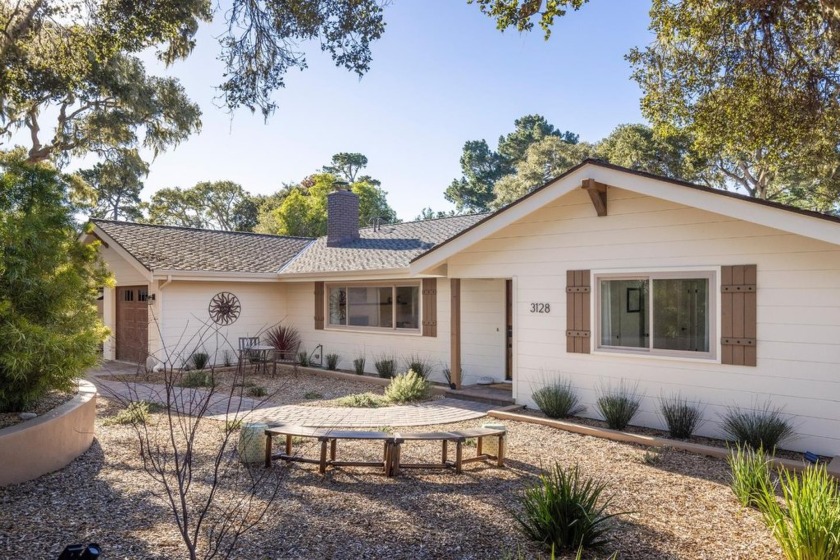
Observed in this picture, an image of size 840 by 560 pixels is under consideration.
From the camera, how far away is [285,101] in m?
8.27

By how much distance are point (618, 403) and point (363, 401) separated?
411 cm

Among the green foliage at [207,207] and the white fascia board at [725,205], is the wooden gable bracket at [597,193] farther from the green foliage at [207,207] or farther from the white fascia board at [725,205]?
the green foliage at [207,207]

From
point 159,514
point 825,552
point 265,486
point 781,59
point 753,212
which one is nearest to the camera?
point 825,552

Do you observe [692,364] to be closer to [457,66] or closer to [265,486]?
[265,486]

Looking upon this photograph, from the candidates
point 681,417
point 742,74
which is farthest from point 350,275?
point 742,74

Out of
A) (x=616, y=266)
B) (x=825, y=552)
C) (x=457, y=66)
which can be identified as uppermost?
(x=457, y=66)

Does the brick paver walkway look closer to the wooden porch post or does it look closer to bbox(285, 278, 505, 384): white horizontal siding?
the wooden porch post

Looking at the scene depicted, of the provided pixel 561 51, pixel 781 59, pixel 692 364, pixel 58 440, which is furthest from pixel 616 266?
pixel 58 440

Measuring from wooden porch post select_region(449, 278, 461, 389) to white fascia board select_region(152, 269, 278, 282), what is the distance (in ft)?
20.3

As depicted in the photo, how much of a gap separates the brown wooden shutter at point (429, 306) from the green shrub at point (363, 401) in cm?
235

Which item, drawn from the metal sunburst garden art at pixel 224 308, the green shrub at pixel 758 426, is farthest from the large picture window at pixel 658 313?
the metal sunburst garden art at pixel 224 308

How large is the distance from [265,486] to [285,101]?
552 centimetres

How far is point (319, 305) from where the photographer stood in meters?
14.1

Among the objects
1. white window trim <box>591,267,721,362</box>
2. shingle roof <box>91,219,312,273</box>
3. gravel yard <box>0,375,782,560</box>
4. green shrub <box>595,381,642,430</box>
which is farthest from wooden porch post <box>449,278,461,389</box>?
shingle roof <box>91,219,312,273</box>
